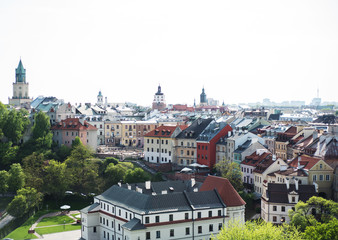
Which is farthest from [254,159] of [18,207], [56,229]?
[18,207]

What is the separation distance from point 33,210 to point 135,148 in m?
47.4

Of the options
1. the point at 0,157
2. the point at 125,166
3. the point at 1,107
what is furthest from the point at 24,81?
the point at 125,166

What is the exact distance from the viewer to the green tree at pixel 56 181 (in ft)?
312

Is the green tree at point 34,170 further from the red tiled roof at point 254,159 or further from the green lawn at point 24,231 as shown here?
the red tiled roof at point 254,159

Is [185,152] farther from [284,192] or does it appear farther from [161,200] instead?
[161,200]

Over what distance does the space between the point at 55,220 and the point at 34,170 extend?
19.9 metres

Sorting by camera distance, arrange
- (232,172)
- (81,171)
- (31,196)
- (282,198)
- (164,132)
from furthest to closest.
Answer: (164,132) < (81,171) < (232,172) < (31,196) < (282,198)

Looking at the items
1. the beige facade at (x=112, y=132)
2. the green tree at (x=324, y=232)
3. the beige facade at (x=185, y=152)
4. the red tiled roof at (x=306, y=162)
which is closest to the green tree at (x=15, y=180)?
the beige facade at (x=185, y=152)

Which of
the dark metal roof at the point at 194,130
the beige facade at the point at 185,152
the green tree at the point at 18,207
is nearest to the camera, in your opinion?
the green tree at the point at 18,207

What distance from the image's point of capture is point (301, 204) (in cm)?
6856

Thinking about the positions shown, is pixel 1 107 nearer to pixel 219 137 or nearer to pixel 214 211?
pixel 219 137

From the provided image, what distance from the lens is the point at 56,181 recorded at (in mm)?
95438

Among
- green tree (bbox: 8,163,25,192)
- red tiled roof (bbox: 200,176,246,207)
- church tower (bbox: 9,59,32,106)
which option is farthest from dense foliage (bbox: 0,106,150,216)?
church tower (bbox: 9,59,32,106)

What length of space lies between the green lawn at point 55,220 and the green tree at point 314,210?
37.3 m
